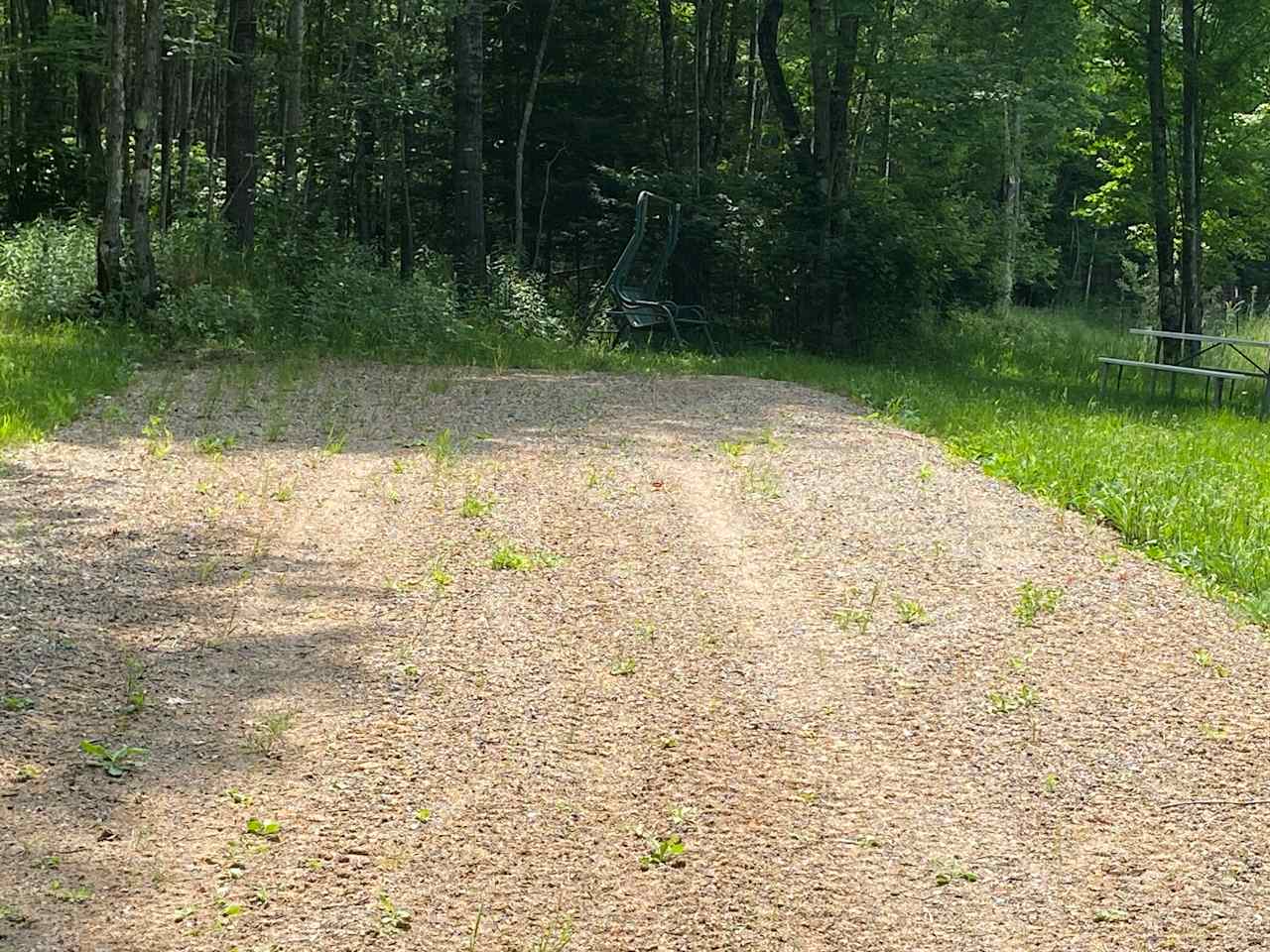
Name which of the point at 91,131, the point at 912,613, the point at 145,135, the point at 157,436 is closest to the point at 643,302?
the point at 145,135

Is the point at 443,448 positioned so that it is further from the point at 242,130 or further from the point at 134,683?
the point at 242,130

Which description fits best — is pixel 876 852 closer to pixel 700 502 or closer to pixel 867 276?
pixel 700 502

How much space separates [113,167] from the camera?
12938mm

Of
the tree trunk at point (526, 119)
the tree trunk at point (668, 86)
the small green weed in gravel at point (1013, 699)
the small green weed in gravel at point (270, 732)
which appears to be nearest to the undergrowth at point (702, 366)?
the small green weed in gravel at point (1013, 699)

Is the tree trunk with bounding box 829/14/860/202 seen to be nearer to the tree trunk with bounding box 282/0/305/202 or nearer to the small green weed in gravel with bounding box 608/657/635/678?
the tree trunk with bounding box 282/0/305/202

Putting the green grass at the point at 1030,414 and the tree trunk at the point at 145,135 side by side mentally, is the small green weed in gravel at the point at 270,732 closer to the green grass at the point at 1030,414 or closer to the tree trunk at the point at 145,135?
the green grass at the point at 1030,414

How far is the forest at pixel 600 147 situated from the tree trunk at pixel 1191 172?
0.12ft

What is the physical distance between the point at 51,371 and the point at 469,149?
7.13 meters

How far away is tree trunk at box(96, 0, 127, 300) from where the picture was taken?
41.8 ft

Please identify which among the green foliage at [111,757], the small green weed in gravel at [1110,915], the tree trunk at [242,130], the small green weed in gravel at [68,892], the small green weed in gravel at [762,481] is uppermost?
the tree trunk at [242,130]

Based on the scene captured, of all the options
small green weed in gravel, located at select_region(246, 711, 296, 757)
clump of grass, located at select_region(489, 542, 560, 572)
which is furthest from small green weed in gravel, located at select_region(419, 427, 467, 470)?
small green weed in gravel, located at select_region(246, 711, 296, 757)

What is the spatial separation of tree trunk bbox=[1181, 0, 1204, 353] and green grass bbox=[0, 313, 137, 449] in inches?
462

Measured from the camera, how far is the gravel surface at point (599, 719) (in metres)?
3.28

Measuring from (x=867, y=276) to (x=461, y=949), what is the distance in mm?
14668
